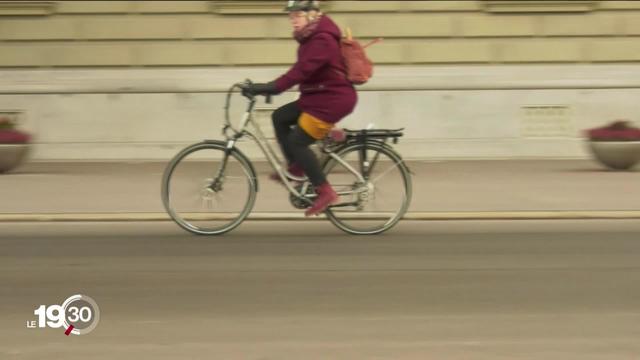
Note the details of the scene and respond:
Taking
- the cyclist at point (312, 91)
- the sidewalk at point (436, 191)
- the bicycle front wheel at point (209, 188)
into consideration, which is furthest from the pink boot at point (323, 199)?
the sidewalk at point (436, 191)

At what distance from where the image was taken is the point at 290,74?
816 cm

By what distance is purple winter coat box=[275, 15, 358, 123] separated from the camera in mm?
8117

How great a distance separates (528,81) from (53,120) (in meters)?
7.37

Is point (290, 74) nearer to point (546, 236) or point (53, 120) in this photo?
point (546, 236)

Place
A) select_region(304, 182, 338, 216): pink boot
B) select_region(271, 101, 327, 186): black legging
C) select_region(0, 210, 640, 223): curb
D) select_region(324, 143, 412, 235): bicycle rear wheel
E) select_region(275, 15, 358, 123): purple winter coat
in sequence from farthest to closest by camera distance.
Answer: select_region(0, 210, 640, 223): curb
select_region(324, 143, 412, 235): bicycle rear wheel
select_region(304, 182, 338, 216): pink boot
select_region(271, 101, 327, 186): black legging
select_region(275, 15, 358, 123): purple winter coat

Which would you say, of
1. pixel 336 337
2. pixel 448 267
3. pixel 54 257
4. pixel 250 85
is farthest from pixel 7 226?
pixel 336 337

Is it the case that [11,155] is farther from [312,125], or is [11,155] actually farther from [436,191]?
[312,125]

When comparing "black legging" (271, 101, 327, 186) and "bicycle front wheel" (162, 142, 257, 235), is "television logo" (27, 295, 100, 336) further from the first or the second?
"black legging" (271, 101, 327, 186)

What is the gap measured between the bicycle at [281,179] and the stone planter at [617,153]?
5.61 meters

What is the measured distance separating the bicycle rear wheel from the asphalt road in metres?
0.21

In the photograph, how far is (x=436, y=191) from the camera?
12.1 metres

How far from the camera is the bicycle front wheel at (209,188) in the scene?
28.2 ft

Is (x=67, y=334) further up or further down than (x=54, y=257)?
further down

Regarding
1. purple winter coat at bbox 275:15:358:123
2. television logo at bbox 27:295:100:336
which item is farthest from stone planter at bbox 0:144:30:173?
television logo at bbox 27:295:100:336
